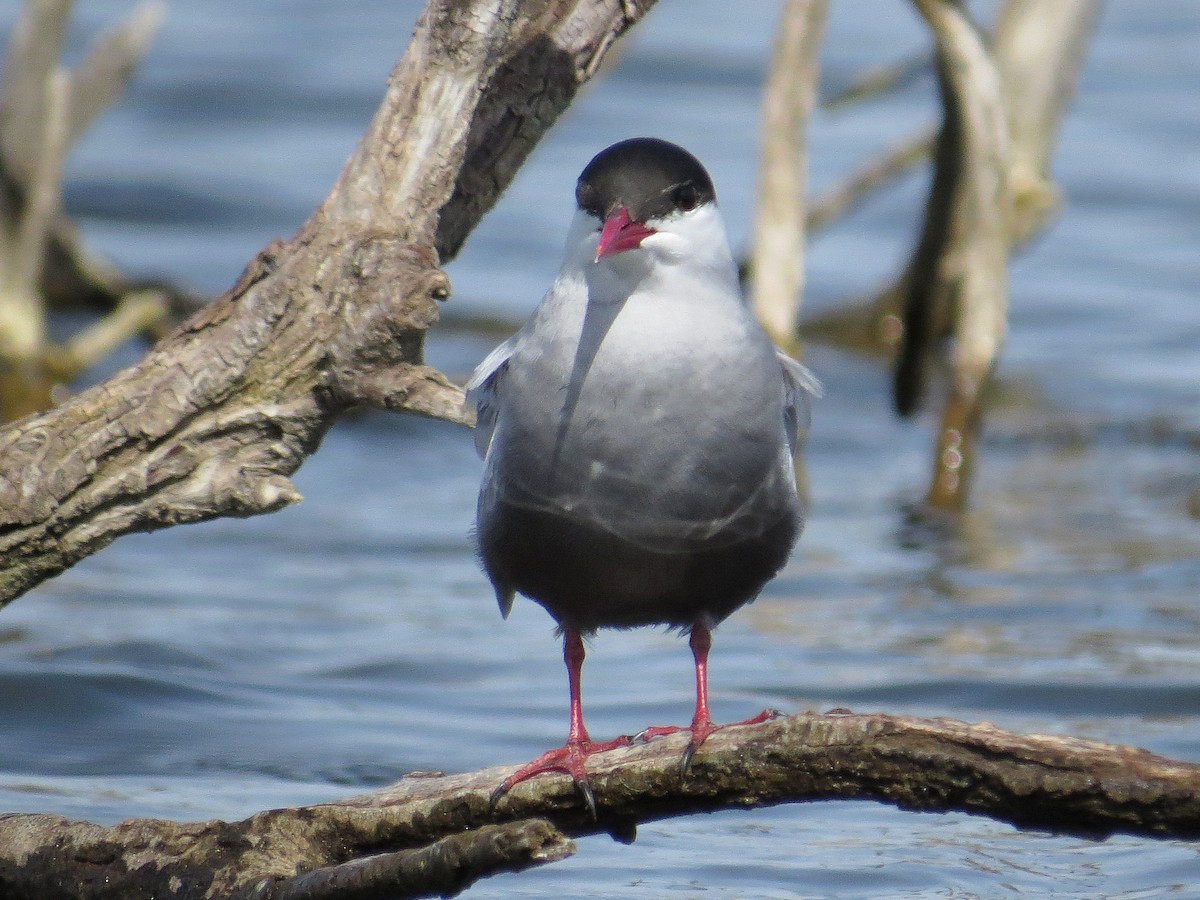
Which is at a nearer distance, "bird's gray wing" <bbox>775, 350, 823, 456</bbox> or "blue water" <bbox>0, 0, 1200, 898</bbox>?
"bird's gray wing" <bbox>775, 350, 823, 456</bbox>

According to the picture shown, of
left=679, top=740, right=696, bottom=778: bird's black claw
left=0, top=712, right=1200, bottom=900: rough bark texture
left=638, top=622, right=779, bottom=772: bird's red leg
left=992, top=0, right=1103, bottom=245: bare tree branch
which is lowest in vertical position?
left=0, top=712, right=1200, bottom=900: rough bark texture

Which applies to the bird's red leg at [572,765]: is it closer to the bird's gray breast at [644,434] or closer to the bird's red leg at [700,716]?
the bird's red leg at [700,716]

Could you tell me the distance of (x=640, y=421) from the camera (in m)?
4.83

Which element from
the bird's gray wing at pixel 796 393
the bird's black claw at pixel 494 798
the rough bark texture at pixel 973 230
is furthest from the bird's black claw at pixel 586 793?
the rough bark texture at pixel 973 230

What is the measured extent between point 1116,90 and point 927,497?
1130cm

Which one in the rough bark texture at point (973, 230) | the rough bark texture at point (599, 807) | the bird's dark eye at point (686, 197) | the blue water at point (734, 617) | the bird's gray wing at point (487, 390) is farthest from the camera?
the rough bark texture at point (973, 230)

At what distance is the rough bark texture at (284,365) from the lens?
4895 millimetres

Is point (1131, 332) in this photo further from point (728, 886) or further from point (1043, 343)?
point (728, 886)

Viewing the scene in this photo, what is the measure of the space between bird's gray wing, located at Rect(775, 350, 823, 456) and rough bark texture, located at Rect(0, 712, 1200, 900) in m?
1.02

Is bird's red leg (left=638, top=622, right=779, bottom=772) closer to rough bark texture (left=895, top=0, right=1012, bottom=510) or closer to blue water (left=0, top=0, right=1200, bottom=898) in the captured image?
blue water (left=0, top=0, right=1200, bottom=898)

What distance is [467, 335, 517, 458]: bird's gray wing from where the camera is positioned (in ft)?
16.6

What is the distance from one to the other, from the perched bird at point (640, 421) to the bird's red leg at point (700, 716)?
2cm

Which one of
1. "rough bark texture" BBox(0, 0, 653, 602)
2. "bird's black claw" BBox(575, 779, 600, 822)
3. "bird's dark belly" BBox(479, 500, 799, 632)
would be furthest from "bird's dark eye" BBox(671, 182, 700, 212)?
"bird's black claw" BBox(575, 779, 600, 822)

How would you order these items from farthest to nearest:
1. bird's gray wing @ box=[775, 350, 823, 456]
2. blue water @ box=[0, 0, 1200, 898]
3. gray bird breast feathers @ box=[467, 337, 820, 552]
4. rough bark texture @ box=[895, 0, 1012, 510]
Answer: rough bark texture @ box=[895, 0, 1012, 510]
blue water @ box=[0, 0, 1200, 898]
bird's gray wing @ box=[775, 350, 823, 456]
gray bird breast feathers @ box=[467, 337, 820, 552]
